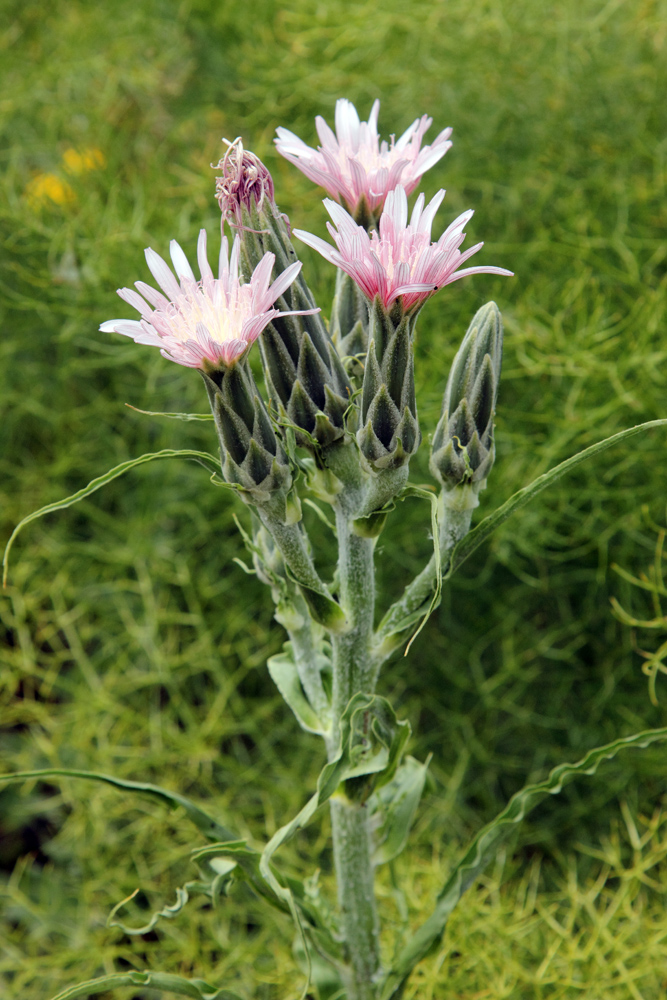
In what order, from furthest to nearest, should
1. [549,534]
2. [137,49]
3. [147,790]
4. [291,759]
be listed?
A: [137,49]
[291,759]
[549,534]
[147,790]

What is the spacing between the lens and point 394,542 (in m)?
0.78

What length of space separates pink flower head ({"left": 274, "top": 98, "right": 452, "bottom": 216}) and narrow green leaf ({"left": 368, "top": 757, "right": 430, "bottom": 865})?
1.12 ft

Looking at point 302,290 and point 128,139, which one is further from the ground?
point 128,139

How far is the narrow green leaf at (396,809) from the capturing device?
516 millimetres

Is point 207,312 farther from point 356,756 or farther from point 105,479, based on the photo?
point 356,756

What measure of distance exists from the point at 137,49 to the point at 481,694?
890mm

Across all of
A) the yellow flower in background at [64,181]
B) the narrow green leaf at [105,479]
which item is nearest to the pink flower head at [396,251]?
the narrow green leaf at [105,479]

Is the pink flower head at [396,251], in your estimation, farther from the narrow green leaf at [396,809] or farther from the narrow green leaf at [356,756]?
the narrow green leaf at [396,809]

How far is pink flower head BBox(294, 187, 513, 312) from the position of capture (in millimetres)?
326

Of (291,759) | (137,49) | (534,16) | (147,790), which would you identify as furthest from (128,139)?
(147,790)

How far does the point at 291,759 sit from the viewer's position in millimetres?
803

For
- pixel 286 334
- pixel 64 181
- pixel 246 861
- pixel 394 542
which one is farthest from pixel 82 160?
pixel 246 861

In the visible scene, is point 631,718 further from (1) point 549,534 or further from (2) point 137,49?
(2) point 137,49

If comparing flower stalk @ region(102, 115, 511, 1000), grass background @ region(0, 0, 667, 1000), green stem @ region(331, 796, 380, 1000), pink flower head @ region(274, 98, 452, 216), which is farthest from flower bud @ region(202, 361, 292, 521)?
grass background @ region(0, 0, 667, 1000)
